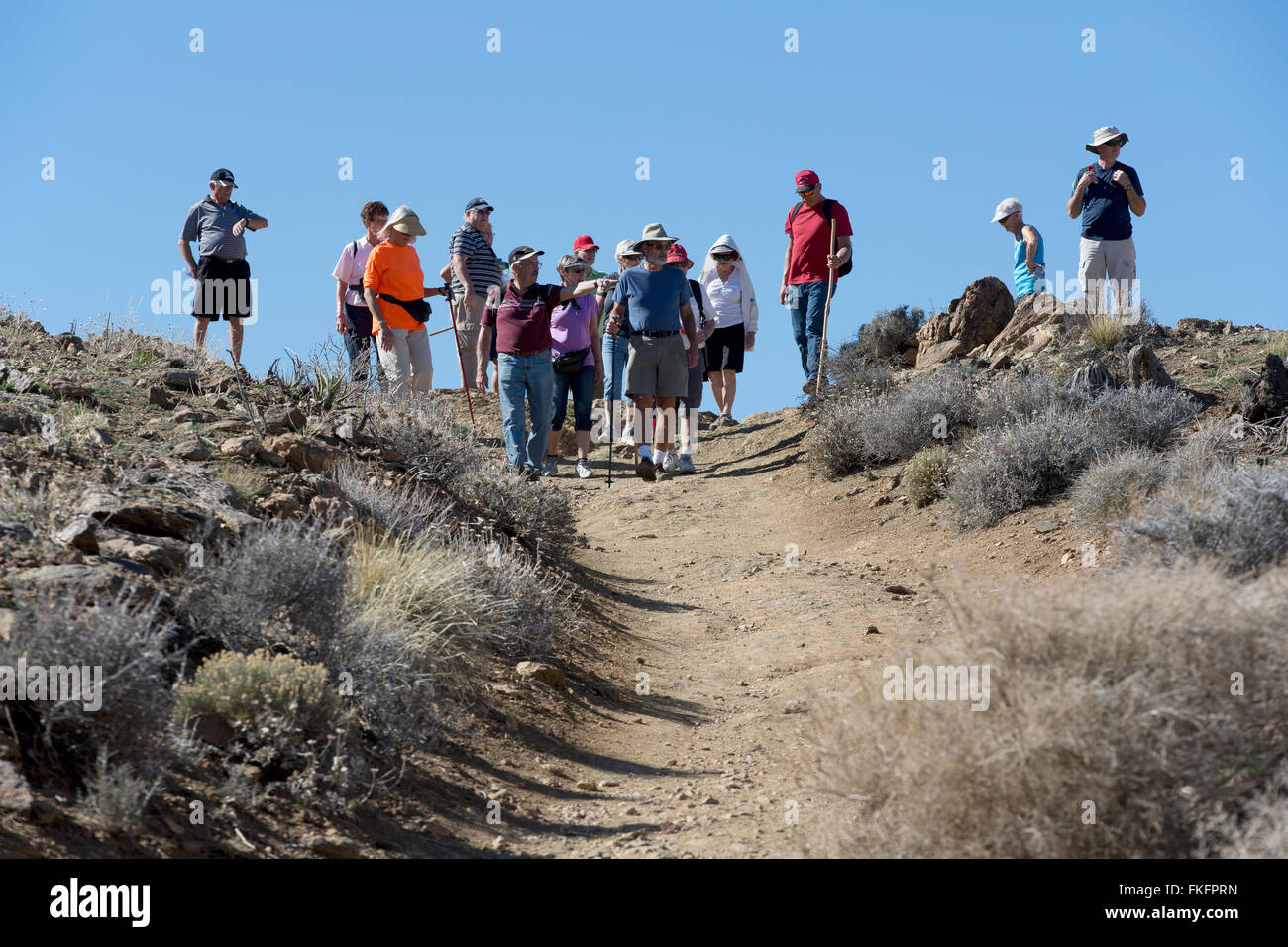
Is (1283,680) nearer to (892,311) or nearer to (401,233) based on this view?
(401,233)

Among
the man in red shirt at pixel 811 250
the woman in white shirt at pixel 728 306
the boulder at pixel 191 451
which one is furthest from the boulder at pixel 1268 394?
the boulder at pixel 191 451

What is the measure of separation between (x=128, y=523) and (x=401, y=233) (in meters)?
6.01

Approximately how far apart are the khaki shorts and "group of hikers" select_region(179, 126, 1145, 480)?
0.01m

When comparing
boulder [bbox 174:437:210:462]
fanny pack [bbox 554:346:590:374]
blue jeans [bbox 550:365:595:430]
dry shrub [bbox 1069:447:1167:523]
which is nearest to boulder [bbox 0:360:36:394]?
boulder [bbox 174:437:210:462]

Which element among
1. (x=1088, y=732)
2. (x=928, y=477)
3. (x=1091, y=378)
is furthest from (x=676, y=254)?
(x=1088, y=732)

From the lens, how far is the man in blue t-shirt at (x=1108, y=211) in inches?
468

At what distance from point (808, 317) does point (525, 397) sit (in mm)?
4189

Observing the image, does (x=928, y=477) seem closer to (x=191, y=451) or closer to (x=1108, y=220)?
(x=1108, y=220)

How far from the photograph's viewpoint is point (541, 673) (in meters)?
6.44

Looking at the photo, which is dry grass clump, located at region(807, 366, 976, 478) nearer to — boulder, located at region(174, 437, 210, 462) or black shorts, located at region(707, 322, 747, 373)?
black shorts, located at region(707, 322, 747, 373)

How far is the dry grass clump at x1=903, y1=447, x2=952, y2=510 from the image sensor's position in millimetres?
10469
